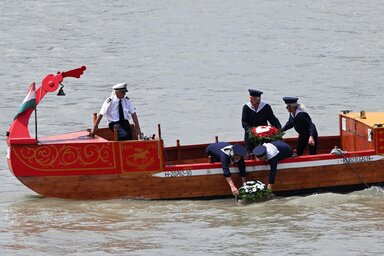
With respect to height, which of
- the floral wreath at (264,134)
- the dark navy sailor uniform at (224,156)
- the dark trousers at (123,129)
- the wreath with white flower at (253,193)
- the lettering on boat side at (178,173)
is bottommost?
the wreath with white flower at (253,193)

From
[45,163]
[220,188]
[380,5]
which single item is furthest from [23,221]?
[380,5]

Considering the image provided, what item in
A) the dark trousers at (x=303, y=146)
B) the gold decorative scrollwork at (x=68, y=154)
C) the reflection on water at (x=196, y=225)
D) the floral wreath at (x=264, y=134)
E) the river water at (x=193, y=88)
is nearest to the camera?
the reflection on water at (x=196, y=225)

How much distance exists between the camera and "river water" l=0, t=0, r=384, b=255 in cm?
1658

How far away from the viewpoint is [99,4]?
4428 cm

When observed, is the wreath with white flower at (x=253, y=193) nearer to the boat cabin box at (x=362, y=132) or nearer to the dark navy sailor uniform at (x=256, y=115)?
the dark navy sailor uniform at (x=256, y=115)

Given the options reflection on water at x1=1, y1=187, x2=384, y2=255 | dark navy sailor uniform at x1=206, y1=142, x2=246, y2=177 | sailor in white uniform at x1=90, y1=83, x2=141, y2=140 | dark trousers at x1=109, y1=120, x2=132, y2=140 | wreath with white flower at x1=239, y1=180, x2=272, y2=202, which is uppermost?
sailor in white uniform at x1=90, y1=83, x2=141, y2=140

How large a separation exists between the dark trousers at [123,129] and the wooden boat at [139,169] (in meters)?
0.28

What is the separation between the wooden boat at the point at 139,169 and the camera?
18.1 m

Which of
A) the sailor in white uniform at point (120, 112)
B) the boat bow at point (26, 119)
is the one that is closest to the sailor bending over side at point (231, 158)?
the sailor in white uniform at point (120, 112)

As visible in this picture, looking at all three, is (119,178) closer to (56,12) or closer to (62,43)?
(62,43)

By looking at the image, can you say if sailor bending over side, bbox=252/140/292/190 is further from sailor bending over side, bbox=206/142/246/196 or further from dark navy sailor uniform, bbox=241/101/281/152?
dark navy sailor uniform, bbox=241/101/281/152

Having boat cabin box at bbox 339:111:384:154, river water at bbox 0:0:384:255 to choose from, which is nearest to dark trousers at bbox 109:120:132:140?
river water at bbox 0:0:384:255

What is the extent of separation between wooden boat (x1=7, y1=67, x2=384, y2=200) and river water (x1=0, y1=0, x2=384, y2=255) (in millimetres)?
210

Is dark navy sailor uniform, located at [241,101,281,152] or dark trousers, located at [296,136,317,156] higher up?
dark navy sailor uniform, located at [241,101,281,152]
